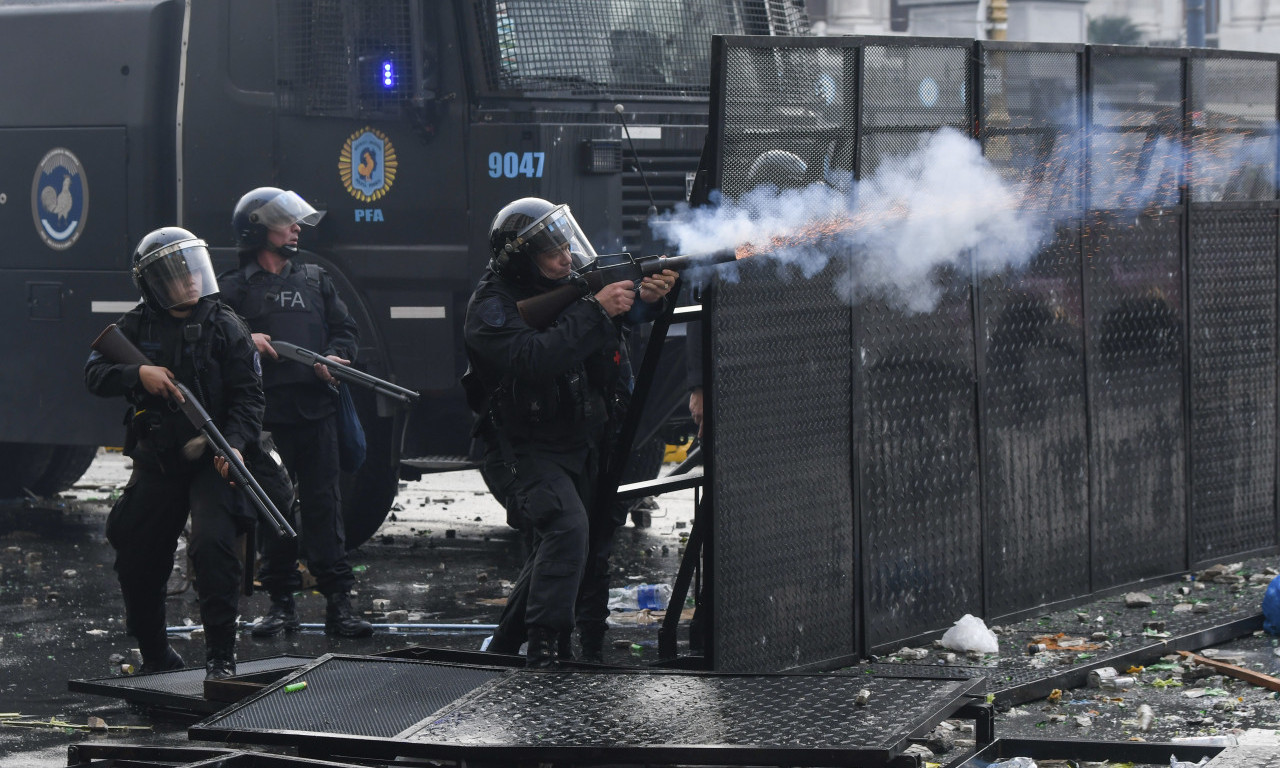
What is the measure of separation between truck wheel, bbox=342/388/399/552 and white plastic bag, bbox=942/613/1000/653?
11.8ft

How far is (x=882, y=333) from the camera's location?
Result: 741 cm

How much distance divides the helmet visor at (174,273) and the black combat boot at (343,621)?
1.82 meters

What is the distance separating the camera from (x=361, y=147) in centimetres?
984

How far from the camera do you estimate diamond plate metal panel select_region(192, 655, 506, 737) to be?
18.2 feet

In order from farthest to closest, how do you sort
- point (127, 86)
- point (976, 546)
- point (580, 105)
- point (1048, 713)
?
1. point (127, 86)
2. point (580, 105)
3. point (976, 546)
4. point (1048, 713)

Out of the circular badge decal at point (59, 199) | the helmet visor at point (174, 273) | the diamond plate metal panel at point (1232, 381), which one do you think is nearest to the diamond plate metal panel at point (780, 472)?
the helmet visor at point (174, 273)

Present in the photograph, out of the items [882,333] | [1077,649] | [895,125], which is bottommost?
[1077,649]

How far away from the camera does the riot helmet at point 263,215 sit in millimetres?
8617

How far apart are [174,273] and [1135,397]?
14.8 feet

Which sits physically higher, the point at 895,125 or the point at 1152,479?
the point at 895,125

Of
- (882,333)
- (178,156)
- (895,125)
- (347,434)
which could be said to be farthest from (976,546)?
(178,156)

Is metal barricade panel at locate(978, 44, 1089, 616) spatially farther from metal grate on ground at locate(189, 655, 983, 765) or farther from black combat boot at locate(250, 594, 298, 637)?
black combat boot at locate(250, 594, 298, 637)

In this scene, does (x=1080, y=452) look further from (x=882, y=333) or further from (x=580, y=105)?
(x=580, y=105)

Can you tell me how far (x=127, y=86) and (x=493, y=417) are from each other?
4686mm
